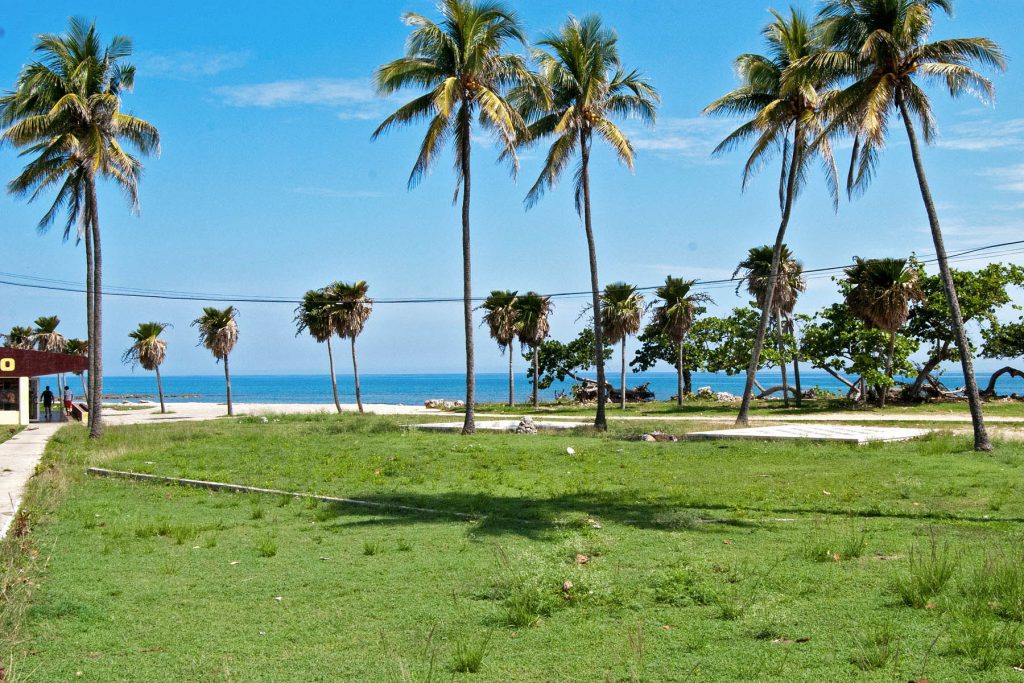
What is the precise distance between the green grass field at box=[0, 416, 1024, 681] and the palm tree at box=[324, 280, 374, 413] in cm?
3531

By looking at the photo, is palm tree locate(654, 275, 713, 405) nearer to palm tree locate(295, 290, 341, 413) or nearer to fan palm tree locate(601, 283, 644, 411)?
fan palm tree locate(601, 283, 644, 411)

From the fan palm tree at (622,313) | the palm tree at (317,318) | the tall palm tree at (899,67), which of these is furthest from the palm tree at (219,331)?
the tall palm tree at (899,67)

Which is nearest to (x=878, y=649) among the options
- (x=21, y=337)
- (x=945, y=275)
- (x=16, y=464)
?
(x=945, y=275)

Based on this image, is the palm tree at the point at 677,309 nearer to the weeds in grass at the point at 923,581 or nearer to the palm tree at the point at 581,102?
the palm tree at the point at 581,102

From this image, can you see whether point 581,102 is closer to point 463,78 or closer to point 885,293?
point 463,78

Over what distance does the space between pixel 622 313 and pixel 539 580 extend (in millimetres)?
40082

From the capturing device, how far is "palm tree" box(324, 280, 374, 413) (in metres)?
49.8

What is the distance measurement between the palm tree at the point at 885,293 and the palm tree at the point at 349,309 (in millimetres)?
27148

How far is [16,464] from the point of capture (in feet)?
64.0

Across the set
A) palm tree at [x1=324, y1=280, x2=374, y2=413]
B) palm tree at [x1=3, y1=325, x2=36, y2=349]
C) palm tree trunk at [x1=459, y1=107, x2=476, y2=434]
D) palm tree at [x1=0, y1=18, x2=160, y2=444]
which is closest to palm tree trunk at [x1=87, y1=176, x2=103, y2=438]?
palm tree at [x1=0, y1=18, x2=160, y2=444]

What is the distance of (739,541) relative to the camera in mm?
8898

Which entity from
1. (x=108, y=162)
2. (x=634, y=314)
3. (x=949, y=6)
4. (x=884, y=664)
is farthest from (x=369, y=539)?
(x=634, y=314)

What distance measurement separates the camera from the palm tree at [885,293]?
35.7m

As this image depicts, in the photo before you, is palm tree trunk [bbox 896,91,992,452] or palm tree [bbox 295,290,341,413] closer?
palm tree trunk [bbox 896,91,992,452]
